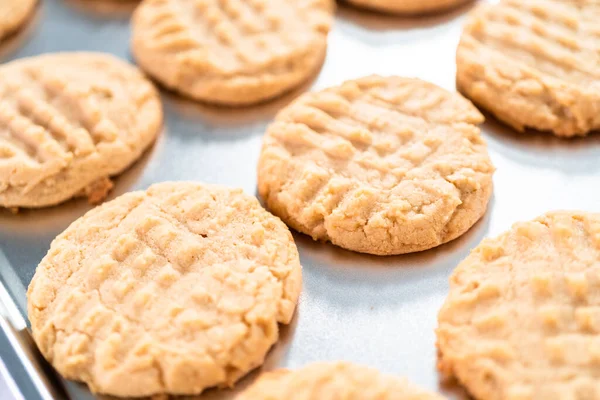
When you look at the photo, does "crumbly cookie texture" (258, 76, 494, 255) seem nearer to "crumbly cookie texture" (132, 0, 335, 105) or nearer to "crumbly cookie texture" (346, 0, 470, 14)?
"crumbly cookie texture" (132, 0, 335, 105)

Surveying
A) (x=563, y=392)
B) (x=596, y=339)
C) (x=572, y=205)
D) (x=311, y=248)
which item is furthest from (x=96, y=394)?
(x=572, y=205)

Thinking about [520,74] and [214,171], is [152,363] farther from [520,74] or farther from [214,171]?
[520,74]

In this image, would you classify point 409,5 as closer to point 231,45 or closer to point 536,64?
point 536,64

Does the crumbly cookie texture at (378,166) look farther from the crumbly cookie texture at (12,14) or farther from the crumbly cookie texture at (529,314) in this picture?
the crumbly cookie texture at (12,14)

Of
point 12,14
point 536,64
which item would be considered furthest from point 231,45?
point 536,64

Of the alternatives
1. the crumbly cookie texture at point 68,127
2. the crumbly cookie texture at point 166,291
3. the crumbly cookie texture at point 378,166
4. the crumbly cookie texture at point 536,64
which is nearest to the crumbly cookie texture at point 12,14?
the crumbly cookie texture at point 68,127

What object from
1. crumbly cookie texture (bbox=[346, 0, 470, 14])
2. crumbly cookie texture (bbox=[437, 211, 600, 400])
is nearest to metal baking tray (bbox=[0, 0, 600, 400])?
crumbly cookie texture (bbox=[346, 0, 470, 14])
